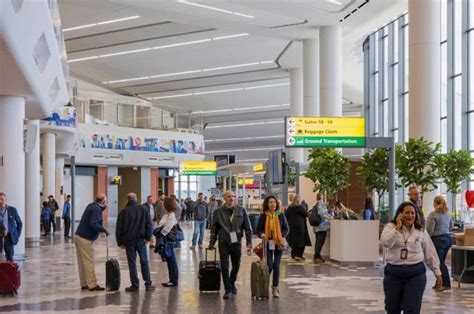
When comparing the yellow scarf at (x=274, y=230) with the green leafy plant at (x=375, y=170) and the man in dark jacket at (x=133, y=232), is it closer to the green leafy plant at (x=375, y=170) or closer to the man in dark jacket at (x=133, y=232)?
the man in dark jacket at (x=133, y=232)

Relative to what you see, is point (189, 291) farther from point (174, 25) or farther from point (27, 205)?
point (174, 25)

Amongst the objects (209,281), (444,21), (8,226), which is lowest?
(209,281)

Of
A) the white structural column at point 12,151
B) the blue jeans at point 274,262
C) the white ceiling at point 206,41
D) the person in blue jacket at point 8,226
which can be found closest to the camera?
the blue jeans at point 274,262

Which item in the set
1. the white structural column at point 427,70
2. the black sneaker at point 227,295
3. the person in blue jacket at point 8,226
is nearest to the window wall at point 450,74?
the white structural column at point 427,70

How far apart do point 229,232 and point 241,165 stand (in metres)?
24.5

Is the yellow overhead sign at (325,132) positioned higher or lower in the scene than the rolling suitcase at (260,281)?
higher

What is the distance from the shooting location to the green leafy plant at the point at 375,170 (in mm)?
16953

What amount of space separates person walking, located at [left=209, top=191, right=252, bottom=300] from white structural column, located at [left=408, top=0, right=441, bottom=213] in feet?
36.8

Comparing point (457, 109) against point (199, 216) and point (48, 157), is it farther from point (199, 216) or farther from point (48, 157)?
point (48, 157)

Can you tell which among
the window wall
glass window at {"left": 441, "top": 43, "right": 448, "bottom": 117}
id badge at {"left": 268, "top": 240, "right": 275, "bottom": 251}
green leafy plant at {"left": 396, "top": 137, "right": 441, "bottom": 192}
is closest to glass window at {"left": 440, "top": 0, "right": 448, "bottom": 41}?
the window wall

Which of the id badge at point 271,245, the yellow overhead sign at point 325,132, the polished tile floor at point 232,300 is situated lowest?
the polished tile floor at point 232,300

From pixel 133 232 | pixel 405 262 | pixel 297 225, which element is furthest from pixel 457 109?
pixel 405 262

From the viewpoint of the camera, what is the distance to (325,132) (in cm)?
1711

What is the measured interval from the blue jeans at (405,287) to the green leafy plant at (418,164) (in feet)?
34.5
